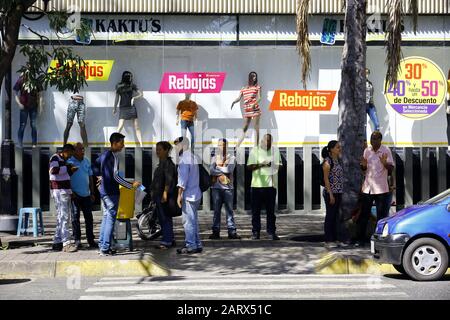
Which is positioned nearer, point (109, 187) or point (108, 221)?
point (108, 221)

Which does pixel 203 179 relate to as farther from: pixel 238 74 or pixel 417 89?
pixel 417 89

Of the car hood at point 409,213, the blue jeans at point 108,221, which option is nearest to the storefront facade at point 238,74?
the blue jeans at point 108,221

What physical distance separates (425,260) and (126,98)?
11.5 meters

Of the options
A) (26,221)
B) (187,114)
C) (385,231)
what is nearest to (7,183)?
(26,221)

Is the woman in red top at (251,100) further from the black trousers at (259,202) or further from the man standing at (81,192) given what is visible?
the man standing at (81,192)

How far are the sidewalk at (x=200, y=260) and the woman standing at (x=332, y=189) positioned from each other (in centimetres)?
34

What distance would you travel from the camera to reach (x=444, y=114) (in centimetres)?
2238

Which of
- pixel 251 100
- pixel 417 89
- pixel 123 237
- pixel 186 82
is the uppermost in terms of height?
pixel 186 82

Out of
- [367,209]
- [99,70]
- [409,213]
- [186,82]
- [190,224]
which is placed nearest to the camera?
[409,213]

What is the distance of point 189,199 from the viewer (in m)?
14.8

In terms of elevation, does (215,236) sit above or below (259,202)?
below

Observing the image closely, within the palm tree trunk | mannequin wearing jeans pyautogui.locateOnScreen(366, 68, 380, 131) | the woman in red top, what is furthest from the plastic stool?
mannequin wearing jeans pyautogui.locateOnScreen(366, 68, 380, 131)
